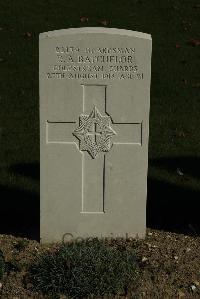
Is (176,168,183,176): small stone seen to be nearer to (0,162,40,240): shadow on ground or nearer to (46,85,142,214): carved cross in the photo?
(0,162,40,240): shadow on ground

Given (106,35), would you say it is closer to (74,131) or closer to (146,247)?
(74,131)

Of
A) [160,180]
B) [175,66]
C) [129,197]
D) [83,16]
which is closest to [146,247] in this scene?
[129,197]

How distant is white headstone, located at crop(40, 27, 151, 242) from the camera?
6.14m

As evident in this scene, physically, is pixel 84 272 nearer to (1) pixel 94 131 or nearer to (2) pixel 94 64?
(1) pixel 94 131

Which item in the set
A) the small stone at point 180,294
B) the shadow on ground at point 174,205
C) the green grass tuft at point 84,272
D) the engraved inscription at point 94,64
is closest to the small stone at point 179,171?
the shadow on ground at point 174,205

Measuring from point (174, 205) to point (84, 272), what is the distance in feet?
7.01

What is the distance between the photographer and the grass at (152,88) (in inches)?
316

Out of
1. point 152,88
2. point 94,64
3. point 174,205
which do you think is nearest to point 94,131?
point 94,64

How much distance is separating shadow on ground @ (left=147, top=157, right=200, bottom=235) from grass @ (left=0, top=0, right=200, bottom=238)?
0.03m

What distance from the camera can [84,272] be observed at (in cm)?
564

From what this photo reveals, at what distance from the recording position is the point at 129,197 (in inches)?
256

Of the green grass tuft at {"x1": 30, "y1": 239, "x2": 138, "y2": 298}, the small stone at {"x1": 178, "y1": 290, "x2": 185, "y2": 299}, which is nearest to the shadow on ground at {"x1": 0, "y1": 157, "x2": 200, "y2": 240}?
the green grass tuft at {"x1": 30, "y1": 239, "x2": 138, "y2": 298}

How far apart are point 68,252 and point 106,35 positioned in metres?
1.89

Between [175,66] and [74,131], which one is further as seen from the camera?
[175,66]
